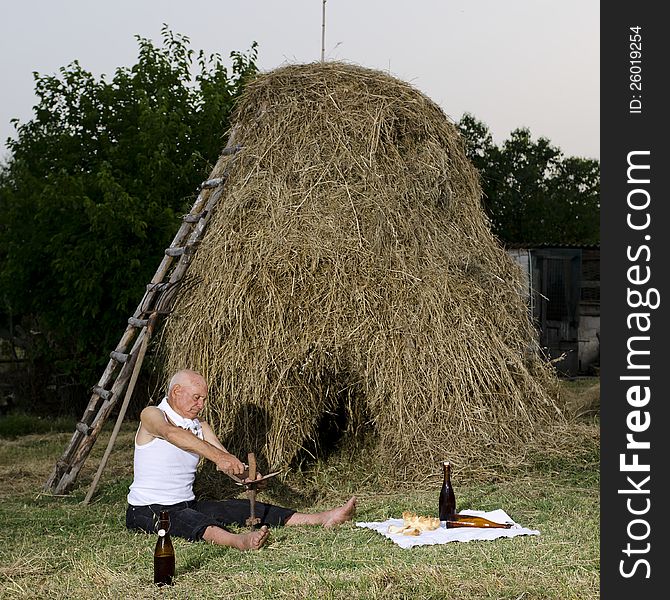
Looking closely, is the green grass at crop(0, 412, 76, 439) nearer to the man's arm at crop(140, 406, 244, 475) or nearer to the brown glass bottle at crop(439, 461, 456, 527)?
the man's arm at crop(140, 406, 244, 475)

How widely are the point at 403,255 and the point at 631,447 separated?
13.1ft

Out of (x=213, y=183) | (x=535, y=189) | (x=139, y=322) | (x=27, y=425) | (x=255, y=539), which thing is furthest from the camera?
(x=535, y=189)

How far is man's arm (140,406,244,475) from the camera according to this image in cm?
630

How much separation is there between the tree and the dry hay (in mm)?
4797

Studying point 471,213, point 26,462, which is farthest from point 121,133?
point 471,213

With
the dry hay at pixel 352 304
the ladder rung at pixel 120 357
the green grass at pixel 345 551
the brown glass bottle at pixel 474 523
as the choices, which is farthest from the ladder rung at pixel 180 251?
the brown glass bottle at pixel 474 523

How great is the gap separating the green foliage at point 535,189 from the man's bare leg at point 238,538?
77.9ft

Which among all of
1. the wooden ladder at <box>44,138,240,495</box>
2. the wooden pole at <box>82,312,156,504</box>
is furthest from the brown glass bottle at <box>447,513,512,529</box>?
the wooden ladder at <box>44,138,240,495</box>

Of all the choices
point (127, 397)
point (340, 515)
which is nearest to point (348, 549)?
point (340, 515)

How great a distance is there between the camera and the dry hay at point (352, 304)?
841cm

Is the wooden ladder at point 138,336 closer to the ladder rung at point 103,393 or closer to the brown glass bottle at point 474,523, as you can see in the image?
the ladder rung at point 103,393

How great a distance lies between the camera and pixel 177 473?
6.85 m

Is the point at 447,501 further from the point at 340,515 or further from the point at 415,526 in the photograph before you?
the point at 340,515

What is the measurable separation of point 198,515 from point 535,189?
2641 centimetres
